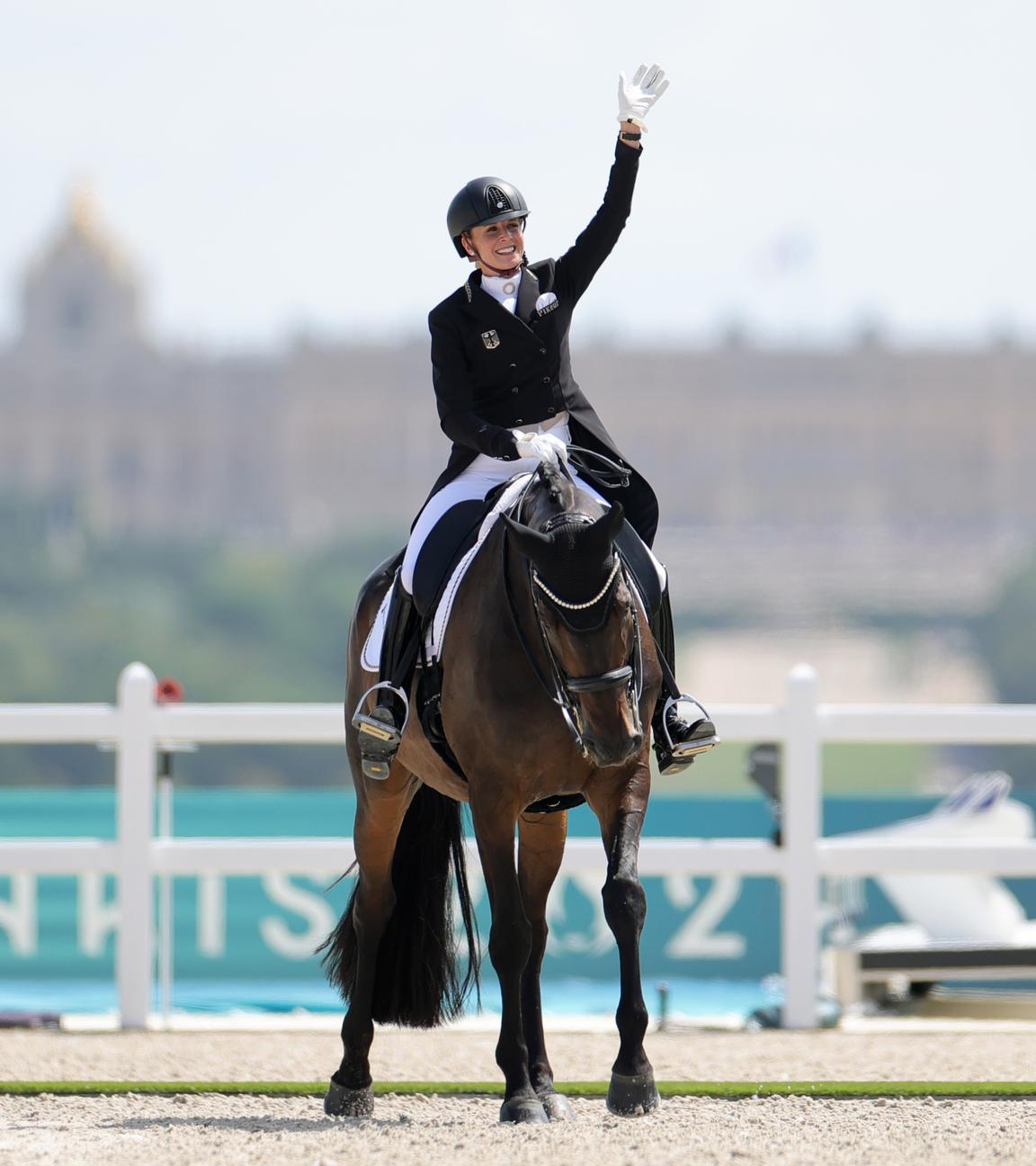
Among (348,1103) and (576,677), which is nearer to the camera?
(576,677)

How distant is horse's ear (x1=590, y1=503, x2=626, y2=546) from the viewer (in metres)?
4.98

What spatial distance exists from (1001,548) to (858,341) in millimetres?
11817

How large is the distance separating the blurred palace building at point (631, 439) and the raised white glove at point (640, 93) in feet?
297

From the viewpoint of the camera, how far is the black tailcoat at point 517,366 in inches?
231

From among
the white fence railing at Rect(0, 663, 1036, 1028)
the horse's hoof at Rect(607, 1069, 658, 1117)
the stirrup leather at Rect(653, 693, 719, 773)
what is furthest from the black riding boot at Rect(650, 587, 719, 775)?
the white fence railing at Rect(0, 663, 1036, 1028)

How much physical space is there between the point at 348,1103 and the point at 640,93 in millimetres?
2856

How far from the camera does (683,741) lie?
18.2ft

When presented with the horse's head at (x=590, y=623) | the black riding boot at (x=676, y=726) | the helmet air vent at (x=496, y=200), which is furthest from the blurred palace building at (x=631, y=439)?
the horse's head at (x=590, y=623)

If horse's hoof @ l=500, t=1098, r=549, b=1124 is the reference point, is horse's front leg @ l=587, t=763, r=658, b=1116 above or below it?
above

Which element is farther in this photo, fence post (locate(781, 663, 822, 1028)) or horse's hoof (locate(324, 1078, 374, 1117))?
fence post (locate(781, 663, 822, 1028))

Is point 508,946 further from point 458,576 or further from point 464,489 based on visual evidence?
point 464,489

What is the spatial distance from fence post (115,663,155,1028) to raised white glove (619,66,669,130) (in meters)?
3.62

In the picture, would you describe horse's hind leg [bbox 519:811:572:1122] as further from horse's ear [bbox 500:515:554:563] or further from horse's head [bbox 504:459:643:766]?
horse's ear [bbox 500:515:554:563]

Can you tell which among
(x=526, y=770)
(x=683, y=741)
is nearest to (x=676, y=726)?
(x=683, y=741)
